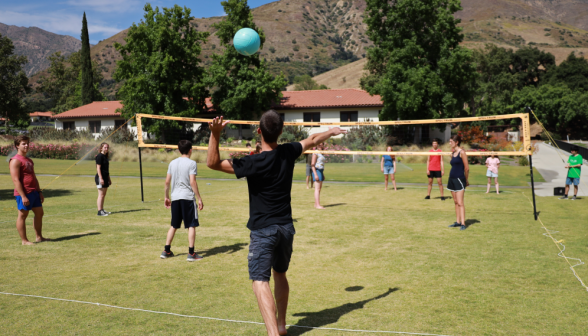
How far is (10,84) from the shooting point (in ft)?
146

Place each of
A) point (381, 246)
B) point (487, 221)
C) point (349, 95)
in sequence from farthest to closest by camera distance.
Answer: point (349, 95) → point (487, 221) → point (381, 246)

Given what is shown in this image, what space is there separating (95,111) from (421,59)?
130 feet

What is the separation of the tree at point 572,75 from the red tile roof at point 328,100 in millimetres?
48127

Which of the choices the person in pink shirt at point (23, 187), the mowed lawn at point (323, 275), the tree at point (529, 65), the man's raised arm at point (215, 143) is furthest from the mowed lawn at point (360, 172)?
the tree at point (529, 65)

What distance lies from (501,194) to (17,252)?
1604cm

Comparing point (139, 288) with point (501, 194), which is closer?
point (139, 288)

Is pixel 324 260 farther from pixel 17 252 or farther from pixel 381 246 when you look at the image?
pixel 17 252

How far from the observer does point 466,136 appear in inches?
1034

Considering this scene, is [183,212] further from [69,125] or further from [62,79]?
[62,79]

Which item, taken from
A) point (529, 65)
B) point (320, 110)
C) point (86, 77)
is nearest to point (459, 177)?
point (320, 110)

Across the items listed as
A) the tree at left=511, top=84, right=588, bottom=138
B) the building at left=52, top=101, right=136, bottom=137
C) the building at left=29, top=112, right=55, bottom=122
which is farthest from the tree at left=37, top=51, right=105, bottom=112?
the tree at left=511, top=84, right=588, bottom=138

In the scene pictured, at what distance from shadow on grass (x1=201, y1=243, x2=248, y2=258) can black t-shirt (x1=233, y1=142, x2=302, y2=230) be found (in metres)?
4.15

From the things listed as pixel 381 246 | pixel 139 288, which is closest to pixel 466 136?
pixel 381 246

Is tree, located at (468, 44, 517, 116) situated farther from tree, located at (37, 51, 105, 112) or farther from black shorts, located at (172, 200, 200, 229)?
black shorts, located at (172, 200, 200, 229)
